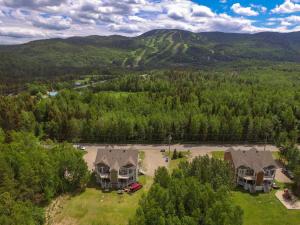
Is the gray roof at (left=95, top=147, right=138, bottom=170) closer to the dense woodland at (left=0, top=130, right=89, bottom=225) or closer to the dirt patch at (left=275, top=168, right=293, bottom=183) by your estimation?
the dense woodland at (left=0, top=130, right=89, bottom=225)

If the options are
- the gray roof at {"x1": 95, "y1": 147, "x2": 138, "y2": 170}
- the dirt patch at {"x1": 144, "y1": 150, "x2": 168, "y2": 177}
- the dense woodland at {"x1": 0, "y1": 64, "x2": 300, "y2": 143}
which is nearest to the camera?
the gray roof at {"x1": 95, "y1": 147, "x2": 138, "y2": 170}

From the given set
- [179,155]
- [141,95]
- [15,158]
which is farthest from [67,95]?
[15,158]

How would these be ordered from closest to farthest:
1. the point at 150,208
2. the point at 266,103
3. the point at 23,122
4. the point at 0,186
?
the point at 150,208
the point at 0,186
the point at 23,122
the point at 266,103

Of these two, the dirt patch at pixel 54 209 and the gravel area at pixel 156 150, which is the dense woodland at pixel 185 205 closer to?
the dirt patch at pixel 54 209

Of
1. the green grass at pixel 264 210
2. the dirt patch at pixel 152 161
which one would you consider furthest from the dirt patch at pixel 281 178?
the dirt patch at pixel 152 161

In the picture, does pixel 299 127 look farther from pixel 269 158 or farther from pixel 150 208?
pixel 150 208

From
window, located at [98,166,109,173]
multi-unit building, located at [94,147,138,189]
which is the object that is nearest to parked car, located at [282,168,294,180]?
multi-unit building, located at [94,147,138,189]
